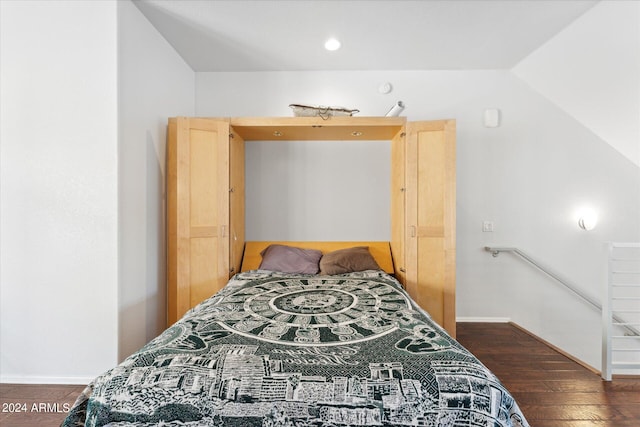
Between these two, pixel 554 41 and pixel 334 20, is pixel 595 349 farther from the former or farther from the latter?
pixel 334 20

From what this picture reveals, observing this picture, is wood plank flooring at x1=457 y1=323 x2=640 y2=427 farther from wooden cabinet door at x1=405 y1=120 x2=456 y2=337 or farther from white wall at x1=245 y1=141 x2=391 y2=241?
white wall at x1=245 y1=141 x2=391 y2=241

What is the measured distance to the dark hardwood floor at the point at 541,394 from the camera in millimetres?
1847

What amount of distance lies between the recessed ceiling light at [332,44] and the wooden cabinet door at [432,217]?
0.99 meters

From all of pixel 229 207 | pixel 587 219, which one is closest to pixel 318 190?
pixel 229 207

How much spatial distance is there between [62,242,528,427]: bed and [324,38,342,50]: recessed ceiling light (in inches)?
94.2

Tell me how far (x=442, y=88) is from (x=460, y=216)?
4.58 feet

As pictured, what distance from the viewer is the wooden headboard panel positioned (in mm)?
3199

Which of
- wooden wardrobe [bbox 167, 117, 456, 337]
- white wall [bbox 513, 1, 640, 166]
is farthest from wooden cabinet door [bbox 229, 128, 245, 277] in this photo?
white wall [bbox 513, 1, 640, 166]

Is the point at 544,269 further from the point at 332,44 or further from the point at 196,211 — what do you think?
the point at 196,211

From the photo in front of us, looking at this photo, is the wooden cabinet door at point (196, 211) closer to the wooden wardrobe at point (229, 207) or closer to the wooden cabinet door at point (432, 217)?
the wooden wardrobe at point (229, 207)

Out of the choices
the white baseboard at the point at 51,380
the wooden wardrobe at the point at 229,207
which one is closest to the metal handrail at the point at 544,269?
the wooden wardrobe at the point at 229,207

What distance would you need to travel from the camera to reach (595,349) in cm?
317

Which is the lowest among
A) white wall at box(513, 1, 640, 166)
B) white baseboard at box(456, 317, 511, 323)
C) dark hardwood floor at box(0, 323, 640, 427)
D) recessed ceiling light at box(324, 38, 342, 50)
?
dark hardwood floor at box(0, 323, 640, 427)

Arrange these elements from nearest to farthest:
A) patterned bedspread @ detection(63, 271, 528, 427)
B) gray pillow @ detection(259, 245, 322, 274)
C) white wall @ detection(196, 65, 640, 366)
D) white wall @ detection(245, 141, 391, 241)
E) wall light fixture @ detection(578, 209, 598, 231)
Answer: patterned bedspread @ detection(63, 271, 528, 427), gray pillow @ detection(259, 245, 322, 274), wall light fixture @ detection(578, 209, 598, 231), white wall @ detection(196, 65, 640, 366), white wall @ detection(245, 141, 391, 241)
